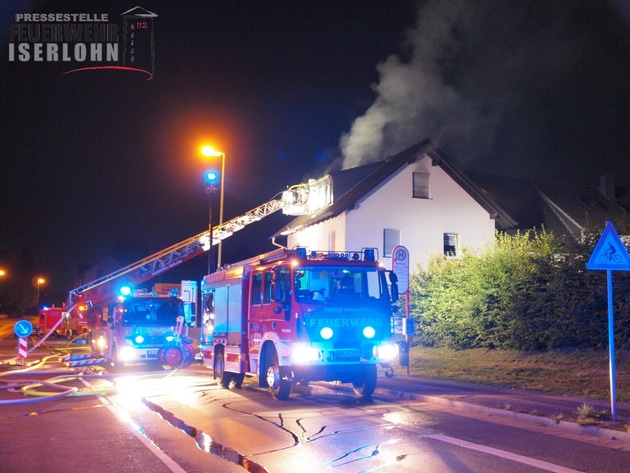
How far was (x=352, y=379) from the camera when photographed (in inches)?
546

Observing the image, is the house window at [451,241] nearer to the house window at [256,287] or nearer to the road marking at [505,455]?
the house window at [256,287]

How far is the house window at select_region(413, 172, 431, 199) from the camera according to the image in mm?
35188

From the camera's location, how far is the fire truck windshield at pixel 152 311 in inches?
888

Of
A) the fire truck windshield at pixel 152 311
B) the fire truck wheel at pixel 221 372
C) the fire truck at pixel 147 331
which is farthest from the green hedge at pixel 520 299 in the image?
the fire truck windshield at pixel 152 311

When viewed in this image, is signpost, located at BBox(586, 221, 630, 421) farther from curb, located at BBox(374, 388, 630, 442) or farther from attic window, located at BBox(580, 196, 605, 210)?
attic window, located at BBox(580, 196, 605, 210)

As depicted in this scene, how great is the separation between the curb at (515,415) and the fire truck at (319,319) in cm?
69

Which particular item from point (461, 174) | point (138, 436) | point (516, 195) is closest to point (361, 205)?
point (461, 174)

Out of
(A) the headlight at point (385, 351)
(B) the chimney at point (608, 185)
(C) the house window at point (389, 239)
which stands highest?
(B) the chimney at point (608, 185)

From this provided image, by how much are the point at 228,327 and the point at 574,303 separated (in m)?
8.19

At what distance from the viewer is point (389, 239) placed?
34.4 metres

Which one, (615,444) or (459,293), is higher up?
(459,293)

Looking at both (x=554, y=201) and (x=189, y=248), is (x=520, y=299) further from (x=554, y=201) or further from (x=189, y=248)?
(x=554, y=201)

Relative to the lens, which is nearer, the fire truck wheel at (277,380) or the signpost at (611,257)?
the signpost at (611,257)

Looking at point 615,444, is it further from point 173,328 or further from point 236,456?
point 173,328
